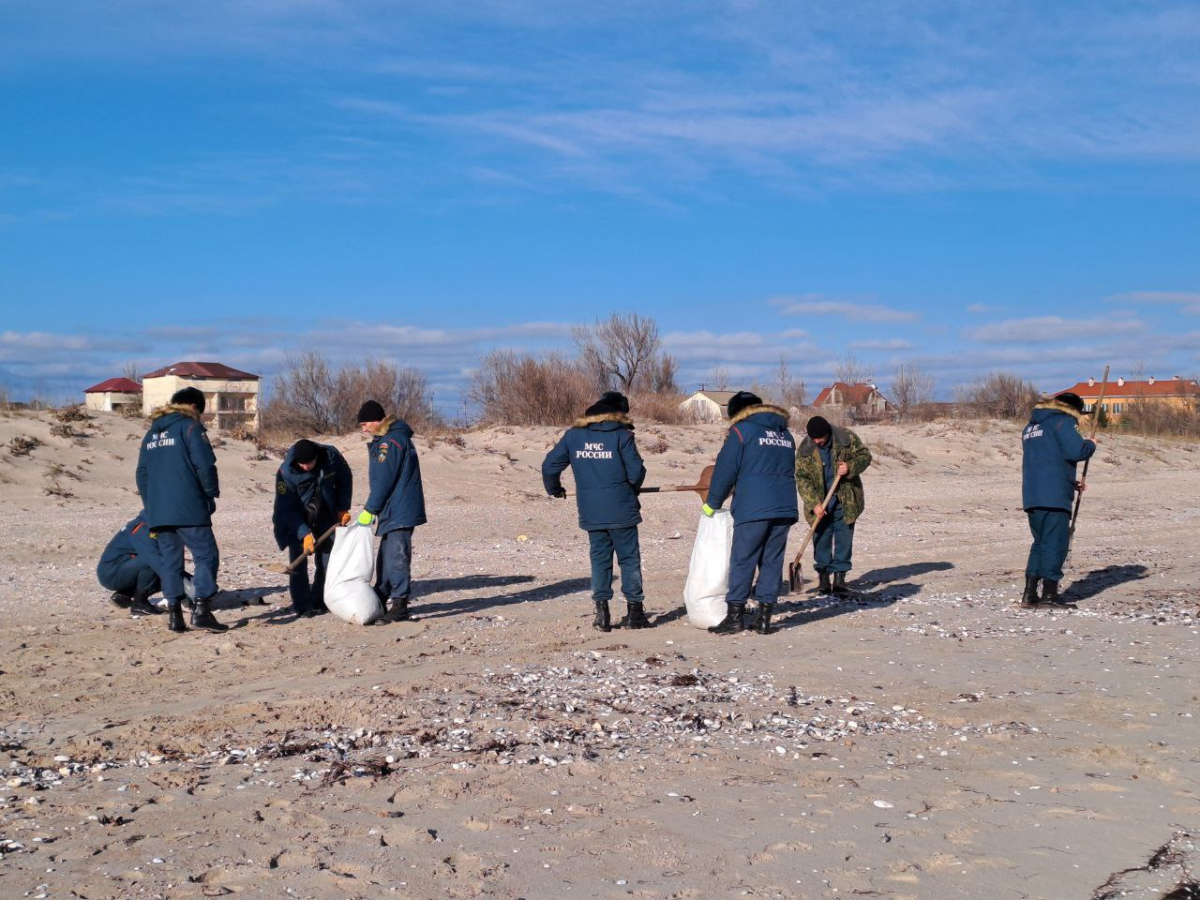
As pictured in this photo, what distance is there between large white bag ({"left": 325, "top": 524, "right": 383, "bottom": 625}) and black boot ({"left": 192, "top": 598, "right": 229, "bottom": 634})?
887 millimetres

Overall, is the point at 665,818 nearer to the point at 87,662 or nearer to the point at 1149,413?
the point at 87,662

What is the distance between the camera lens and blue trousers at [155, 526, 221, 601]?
30.5ft

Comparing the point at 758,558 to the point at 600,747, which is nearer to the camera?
the point at 600,747

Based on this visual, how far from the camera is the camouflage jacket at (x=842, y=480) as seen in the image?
11391 mm

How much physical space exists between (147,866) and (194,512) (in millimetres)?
5178

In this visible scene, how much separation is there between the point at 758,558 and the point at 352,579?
10.7 ft

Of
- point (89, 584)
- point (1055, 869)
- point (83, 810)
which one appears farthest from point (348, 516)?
point (1055, 869)

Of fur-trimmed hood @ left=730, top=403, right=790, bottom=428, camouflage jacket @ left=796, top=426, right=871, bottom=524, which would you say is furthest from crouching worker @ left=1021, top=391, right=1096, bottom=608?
fur-trimmed hood @ left=730, top=403, right=790, bottom=428

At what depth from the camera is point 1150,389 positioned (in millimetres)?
61594

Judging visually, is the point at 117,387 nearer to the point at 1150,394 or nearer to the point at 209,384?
the point at 209,384

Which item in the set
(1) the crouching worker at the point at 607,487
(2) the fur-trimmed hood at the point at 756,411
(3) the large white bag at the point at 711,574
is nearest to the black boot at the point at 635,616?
(1) the crouching worker at the point at 607,487

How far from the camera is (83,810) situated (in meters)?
5.04

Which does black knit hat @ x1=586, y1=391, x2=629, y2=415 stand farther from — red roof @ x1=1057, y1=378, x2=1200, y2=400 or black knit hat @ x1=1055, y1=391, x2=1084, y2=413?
red roof @ x1=1057, y1=378, x2=1200, y2=400

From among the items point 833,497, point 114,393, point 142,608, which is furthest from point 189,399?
point 114,393
